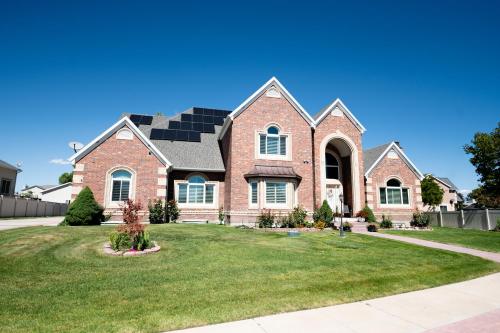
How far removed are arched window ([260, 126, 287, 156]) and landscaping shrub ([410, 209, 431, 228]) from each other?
12638 mm

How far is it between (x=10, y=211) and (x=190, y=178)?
19.6m

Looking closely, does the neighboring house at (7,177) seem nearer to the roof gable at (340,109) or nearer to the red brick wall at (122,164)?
the red brick wall at (122,164)

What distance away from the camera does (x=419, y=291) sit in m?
7.54

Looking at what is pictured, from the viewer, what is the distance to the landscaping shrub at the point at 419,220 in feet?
79.5

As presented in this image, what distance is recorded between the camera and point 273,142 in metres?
23.3

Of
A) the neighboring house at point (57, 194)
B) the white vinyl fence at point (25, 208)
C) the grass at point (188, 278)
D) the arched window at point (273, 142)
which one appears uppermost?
the arched window at point (273, 142)

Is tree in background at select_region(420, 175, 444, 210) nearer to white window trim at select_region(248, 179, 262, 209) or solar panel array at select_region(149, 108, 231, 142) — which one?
solar panel array at select_region(149, 108, 231, 142)

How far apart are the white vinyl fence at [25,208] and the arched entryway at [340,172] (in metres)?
→ 29.5

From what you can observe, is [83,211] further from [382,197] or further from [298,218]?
[382,197]

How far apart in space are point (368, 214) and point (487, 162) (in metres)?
27.7

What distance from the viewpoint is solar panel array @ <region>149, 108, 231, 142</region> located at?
26.5 metres

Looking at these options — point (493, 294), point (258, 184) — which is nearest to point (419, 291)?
point (493, 294)

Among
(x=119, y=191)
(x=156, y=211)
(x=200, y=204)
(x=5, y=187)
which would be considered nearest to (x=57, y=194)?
(x=5, y=187)

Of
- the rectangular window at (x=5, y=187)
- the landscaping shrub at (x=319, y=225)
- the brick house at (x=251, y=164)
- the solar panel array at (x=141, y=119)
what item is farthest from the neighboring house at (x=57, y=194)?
the landscaping shrub at (x=319, y=225)
